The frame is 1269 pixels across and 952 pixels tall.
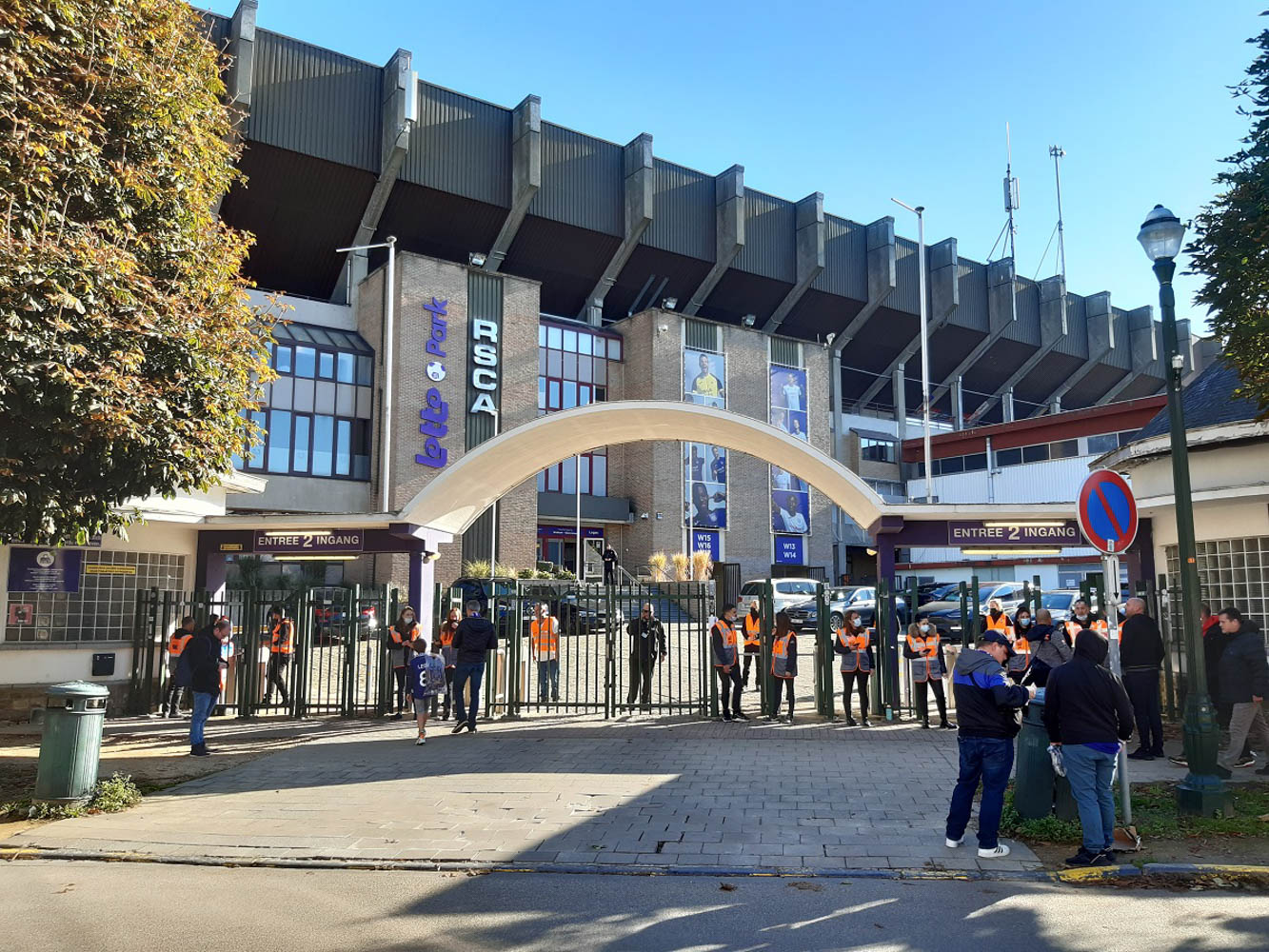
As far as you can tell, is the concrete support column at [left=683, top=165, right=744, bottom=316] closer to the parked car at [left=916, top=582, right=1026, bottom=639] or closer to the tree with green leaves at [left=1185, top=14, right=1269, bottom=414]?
the parked car at [left=916, top=582, right=1026, bottom=639]

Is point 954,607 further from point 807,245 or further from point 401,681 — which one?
point 807,245

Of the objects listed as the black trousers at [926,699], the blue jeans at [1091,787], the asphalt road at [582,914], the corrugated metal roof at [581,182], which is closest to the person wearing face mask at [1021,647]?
the black trousers at [926,699]

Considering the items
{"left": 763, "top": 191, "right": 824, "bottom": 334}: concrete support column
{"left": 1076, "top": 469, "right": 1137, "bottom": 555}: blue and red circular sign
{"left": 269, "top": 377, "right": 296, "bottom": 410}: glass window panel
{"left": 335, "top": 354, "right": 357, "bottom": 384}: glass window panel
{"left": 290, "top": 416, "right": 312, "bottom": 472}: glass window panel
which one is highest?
{"left": 763, "top": 191, "right": 824, "bottom": 334}: concrete support column

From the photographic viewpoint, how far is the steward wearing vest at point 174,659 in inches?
525

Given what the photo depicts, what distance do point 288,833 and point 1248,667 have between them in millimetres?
9014

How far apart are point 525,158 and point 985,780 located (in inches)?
1440

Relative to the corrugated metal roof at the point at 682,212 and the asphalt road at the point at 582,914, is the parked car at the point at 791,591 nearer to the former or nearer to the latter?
the corrugated metal roof at the point at 682,212

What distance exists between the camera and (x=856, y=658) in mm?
12977

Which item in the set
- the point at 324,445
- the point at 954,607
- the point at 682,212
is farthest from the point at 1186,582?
the point at 682,212

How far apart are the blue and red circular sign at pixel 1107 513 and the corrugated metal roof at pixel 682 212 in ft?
123

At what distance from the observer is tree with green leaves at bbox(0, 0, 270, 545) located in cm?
762

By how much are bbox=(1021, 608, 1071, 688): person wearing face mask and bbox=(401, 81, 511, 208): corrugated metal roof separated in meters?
32.7

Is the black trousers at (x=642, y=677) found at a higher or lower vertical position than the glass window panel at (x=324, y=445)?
lower

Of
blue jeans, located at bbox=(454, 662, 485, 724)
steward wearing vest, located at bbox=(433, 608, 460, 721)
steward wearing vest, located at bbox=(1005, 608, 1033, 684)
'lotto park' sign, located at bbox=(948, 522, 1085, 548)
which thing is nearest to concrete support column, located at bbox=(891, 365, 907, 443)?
'lotto park' sign, located at bbox=(948, 522, 1085, 548)
